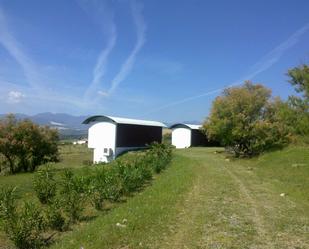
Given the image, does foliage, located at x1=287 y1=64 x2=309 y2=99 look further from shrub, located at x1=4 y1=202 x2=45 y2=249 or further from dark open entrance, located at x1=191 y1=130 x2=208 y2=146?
dark open entrance, located at x1=191 y1=130 x2=208 y2=146

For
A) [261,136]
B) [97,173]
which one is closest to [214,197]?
[97,173]

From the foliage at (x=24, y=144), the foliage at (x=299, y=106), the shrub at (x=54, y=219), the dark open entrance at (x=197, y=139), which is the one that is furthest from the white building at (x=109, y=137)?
the shrub at (x=54, y=219)

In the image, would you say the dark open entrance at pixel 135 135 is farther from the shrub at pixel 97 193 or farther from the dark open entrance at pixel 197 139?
the shrub at pixel 97 193

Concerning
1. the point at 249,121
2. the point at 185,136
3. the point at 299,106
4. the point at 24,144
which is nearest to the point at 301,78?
the point at 299,106

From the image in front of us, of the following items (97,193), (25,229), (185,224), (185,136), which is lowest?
(185,224)

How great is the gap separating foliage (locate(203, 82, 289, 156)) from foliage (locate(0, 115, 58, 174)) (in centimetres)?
1248

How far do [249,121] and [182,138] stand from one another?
20853 mm

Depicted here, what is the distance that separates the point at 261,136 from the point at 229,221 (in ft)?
62.9

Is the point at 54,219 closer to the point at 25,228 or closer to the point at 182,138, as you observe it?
the point at 25,228

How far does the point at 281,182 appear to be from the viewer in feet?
52.1

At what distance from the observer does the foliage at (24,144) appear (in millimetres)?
26200

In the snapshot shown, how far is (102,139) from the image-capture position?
36.6 m

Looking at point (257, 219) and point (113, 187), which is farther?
point (113, 187)

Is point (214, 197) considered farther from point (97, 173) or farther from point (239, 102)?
point (239, 102)
